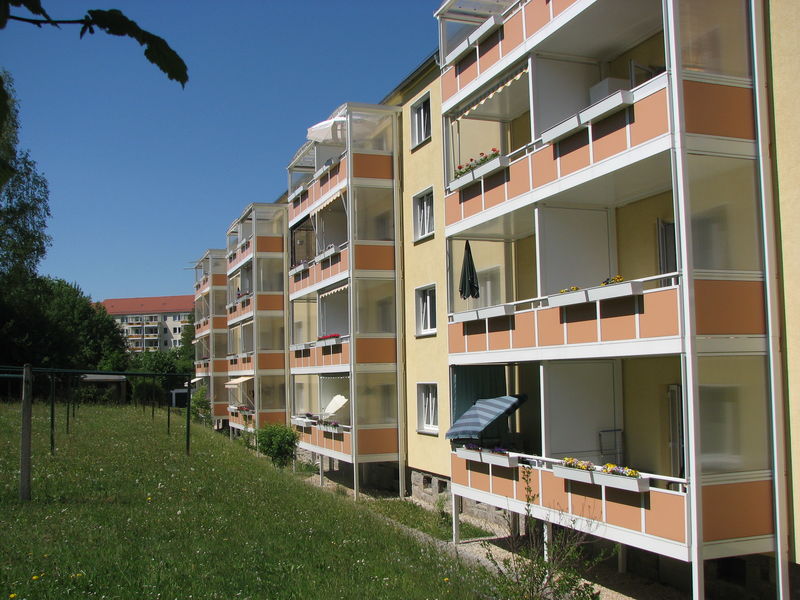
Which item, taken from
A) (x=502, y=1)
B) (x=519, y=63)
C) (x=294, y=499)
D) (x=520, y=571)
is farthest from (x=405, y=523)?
(x=502, y=1)

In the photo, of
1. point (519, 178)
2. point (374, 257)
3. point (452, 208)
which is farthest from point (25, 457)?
point (374, 257)

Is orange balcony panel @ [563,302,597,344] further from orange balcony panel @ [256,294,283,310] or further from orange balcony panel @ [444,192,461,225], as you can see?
orange balcony panel @ [256,294,283,310]

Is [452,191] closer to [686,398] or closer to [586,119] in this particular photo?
[586,119]

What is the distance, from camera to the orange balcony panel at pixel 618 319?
11.5 m

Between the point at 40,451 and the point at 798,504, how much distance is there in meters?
18.0

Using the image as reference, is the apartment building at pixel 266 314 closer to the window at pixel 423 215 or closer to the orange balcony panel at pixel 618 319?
the window at pixel 423 215

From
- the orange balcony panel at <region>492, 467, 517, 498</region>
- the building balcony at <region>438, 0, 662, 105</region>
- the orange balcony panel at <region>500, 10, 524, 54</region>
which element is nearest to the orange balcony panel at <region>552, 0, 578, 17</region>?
the building balcony at <region>438, 0, 662, 105</region>

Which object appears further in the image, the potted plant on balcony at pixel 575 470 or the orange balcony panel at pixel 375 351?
the orange balcony panel at pixel 375 351

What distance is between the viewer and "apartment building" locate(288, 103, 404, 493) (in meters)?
23.0

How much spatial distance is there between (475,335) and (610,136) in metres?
5.58

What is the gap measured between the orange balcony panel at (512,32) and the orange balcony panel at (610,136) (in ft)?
10.6

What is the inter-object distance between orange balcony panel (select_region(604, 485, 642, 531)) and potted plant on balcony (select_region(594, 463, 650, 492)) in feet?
0.53

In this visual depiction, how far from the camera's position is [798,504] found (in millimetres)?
10562

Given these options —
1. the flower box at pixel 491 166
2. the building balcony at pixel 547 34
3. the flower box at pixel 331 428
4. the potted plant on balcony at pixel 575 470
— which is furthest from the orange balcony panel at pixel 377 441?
the potted plant on balcony at pixel 575 470
